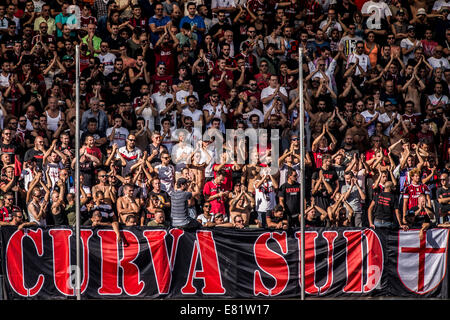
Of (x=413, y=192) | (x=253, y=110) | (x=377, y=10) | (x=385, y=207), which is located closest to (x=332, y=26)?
(x=377, y=10)

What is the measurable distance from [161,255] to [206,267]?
2.66ft

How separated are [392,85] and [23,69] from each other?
8.43m

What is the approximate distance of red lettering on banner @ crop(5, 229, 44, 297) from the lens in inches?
566

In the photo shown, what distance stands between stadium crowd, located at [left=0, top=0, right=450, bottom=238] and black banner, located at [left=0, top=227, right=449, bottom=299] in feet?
1.55

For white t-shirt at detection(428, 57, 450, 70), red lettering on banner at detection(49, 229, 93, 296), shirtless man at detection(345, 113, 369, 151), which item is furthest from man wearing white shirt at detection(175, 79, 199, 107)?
white t-shirt at detection(428, 57, 450, 70)

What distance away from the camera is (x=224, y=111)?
18.2 metres

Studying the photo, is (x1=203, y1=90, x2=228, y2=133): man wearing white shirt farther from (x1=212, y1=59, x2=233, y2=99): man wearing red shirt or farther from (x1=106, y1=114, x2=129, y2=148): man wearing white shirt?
(x1=106, y1=114, x2=129, y2=148): man wearing white shirt

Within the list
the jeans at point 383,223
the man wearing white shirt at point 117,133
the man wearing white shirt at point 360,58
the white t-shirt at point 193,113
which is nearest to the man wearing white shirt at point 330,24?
the man wearing white shirt at point 360,58

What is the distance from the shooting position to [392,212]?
15641 millimetres

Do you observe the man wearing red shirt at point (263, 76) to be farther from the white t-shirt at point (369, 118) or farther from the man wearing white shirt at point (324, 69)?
the white t-shirt at point (369, 118)

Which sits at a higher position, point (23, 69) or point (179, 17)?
point (179, 17)

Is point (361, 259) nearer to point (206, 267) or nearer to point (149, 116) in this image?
point (206, 267)
